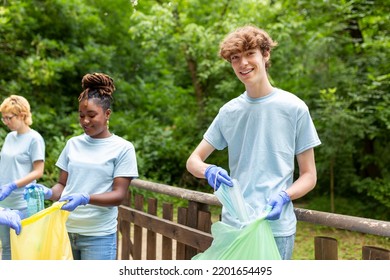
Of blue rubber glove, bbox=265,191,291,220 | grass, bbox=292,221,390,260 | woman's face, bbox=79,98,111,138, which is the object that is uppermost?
woman's face, bbox=79,98,111,138

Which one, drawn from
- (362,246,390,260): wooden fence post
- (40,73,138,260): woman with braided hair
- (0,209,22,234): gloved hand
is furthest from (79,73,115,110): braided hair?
(362,246,390,260): wooden fence post

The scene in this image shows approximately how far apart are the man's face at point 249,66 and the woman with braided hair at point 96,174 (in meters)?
0.63

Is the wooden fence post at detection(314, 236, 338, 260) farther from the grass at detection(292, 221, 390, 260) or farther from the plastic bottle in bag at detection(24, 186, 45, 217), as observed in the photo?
the grass at detection(292, 221, 390, 260)

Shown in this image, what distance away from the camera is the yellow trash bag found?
2053mm

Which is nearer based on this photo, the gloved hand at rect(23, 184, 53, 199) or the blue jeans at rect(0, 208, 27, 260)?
the gloved hand at rect(23, 184, 53, 199)

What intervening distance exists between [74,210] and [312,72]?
5.91 m

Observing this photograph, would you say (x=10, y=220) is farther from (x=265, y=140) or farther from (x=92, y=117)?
(x=265, y=140)

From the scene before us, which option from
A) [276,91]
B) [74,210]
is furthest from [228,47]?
[74,210]

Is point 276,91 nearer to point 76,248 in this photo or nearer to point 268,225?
point 268,225

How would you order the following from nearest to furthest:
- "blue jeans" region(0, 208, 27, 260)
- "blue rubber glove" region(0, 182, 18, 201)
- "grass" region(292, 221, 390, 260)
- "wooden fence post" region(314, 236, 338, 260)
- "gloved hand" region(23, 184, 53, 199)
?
"wooden fence post" region(314, 236, 338, 260) → "gloved hand" region(23, 184, 53, 199) → "blue rubber glove" region(0, 182, 18, 201) → "blue jeans" region(0, 208, 27, 260) → "grass" region(292, 221, 390, 260)

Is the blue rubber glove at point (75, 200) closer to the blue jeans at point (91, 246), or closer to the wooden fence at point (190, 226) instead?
the blue jeans at point (91, 246)

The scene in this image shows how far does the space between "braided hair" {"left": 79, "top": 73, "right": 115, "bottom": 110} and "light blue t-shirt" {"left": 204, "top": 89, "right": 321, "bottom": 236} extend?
660 millimetres

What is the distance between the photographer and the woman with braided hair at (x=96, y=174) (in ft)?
7.01

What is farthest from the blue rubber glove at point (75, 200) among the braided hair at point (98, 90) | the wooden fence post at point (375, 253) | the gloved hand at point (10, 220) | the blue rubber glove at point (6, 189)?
the wooden fence post at point (375, 253)
